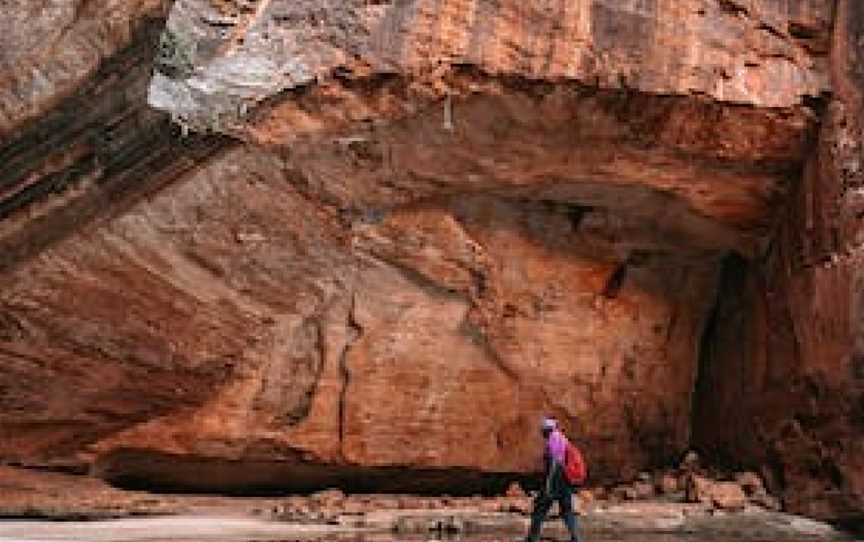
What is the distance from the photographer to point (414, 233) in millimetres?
9328

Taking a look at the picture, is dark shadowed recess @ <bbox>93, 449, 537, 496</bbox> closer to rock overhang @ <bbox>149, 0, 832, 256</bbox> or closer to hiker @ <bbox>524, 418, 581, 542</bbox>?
hiker @ <bbox>524, 418, 581, 542</bbox>

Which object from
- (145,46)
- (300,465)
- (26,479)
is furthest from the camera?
(300,465)

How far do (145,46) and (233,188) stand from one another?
1.17 m

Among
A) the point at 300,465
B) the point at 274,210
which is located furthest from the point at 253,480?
the point at 274,210

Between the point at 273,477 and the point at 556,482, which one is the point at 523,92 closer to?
the point at 556,482

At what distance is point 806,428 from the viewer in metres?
9.29

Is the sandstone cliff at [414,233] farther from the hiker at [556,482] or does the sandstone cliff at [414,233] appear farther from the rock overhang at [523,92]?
the hiker at [556,482]

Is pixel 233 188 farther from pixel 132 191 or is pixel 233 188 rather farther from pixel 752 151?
pixel 752 151

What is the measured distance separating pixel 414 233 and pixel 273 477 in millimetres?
2441

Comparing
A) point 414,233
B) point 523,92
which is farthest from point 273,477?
point 523,92

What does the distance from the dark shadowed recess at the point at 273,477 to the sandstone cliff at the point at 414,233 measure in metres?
0.04

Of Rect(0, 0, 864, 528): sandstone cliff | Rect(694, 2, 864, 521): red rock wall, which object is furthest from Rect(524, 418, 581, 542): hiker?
Rect(694, 2, 864, 521): red rock wall

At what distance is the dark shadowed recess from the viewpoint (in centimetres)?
950

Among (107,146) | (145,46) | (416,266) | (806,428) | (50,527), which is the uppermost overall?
(145,46)
